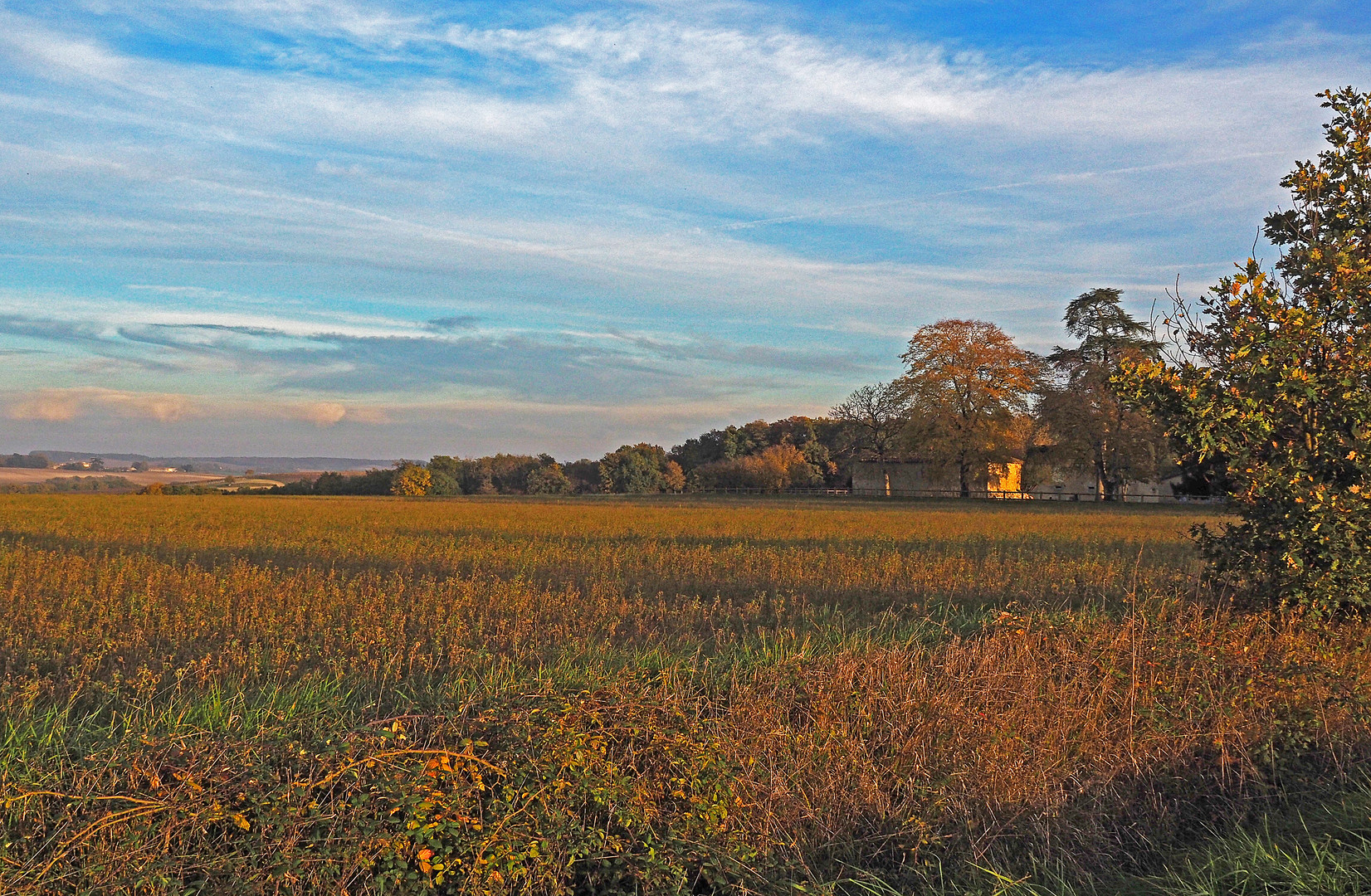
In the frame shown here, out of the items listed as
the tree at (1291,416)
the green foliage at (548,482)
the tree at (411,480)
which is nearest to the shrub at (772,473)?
the green foliage at (548,482)

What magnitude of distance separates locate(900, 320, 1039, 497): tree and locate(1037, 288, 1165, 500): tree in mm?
2031

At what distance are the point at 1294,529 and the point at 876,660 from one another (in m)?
4.44

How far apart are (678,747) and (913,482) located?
73.3 metres

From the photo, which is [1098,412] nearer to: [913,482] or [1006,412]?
[1006,412]

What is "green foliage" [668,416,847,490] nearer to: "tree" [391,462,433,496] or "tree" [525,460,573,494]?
"tree" [525,460,573,494]

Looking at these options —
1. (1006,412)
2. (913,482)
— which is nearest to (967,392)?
(1006,412)

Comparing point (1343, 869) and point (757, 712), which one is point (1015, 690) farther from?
point (1343, 869)

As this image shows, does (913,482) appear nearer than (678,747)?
No

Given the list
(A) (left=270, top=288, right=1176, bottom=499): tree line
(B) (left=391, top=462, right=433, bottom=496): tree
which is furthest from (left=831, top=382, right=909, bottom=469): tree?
(B) (left=391, top=462, right=433, bottom=496): tree

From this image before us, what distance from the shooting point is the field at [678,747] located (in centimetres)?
429

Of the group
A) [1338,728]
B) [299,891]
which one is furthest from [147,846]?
[1338,728]

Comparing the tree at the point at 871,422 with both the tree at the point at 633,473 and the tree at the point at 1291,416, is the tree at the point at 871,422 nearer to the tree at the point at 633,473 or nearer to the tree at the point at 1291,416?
the tree at the point at 633,473

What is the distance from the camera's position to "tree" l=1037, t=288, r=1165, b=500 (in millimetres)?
51219

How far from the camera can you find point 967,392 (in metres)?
57.9
